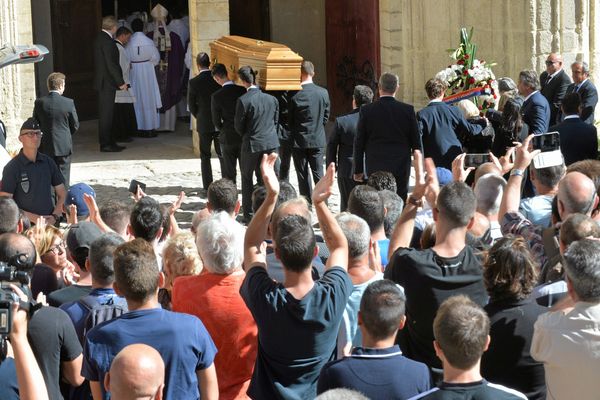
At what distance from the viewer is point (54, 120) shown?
42.3ft

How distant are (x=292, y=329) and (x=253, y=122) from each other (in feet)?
23.3

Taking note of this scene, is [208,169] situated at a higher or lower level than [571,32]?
lower

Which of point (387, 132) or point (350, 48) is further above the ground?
point (350, 48)

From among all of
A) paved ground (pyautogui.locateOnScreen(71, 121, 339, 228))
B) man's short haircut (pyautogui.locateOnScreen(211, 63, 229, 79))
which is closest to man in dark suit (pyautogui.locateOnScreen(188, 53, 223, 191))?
paved ground (pyautogui.locateOnScreen(71, 121, 339, 228))

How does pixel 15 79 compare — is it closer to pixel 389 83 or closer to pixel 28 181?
pixel 28 181

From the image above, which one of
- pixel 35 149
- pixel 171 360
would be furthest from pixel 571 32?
pixel 171 360

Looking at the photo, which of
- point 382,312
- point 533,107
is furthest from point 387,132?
point 382,312

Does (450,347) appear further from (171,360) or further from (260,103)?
(260,103)

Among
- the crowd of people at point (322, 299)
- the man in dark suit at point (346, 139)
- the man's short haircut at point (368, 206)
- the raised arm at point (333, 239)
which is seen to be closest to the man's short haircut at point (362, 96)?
the man in dark suit at point (346, 139)

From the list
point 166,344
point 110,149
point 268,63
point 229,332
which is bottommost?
point 110,149

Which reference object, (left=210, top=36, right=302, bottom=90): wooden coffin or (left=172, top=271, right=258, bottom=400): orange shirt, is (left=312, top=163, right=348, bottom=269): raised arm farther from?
(left=210, top=36, right=302, bottom=90): wooden coffin

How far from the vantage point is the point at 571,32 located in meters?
15.2

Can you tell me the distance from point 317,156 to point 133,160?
173 inches

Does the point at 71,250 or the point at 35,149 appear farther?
the point at 35,149
